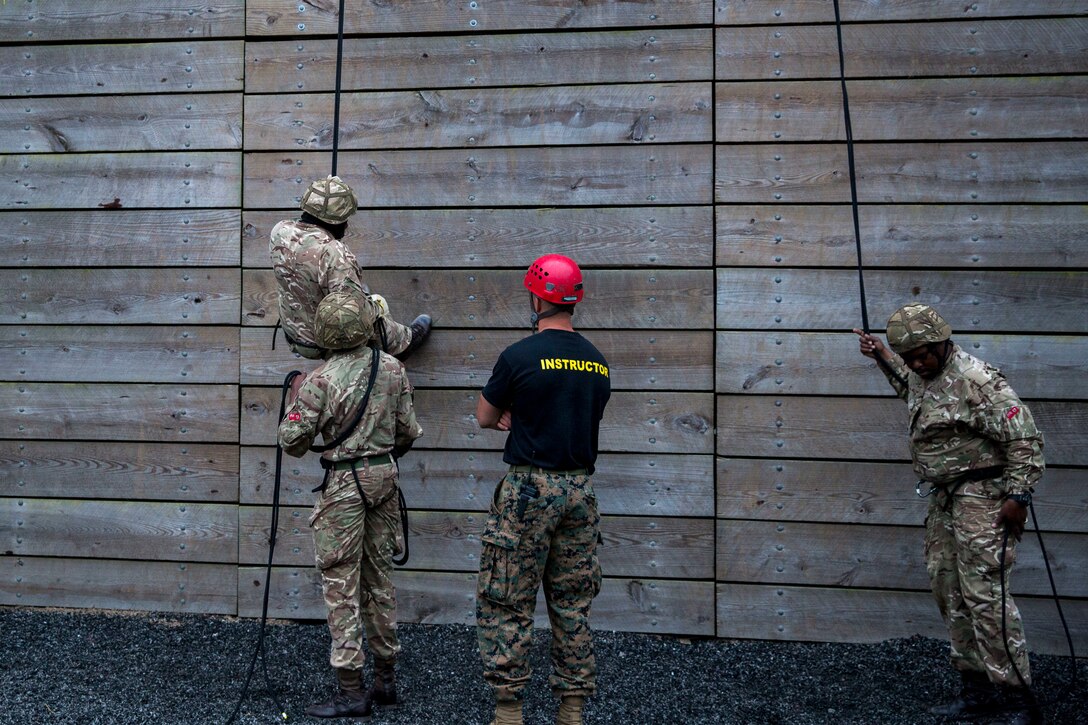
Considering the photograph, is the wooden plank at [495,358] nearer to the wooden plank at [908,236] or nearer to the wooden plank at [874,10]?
the wooden plank at [908,236]

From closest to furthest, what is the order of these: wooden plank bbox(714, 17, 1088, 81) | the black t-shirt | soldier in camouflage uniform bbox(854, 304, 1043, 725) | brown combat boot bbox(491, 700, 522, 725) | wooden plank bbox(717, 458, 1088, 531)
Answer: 1. the black t-shirt
2. brown combat boot bbox(491, 700, 522, 725)
3. soldier in camouflage uniform bbox(854, 304, 1043, 725)
4. wooden plank bbox(714, 17, 1088, 81)
5. wooden plank bbox(717, 458, 1088, 531)

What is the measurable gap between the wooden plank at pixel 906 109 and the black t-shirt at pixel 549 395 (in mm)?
1736

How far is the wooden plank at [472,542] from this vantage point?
17.1 ft

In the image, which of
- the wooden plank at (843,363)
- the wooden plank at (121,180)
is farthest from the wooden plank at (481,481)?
the wooden plank at (121,180)

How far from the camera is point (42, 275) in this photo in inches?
222

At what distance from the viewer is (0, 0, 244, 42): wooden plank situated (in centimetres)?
548

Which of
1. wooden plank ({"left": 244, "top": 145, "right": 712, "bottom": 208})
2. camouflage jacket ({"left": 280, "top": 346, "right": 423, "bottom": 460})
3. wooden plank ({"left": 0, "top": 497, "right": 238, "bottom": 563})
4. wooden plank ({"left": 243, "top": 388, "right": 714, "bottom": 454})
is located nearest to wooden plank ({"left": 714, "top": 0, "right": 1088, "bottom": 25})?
wooden plank ({"left": 244, "top": 145, "right": 712, "bottom": 208})

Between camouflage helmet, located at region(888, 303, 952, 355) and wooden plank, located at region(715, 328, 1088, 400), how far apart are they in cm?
84

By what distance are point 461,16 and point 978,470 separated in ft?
10.6

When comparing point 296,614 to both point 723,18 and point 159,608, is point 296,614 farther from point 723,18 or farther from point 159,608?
point 723,18

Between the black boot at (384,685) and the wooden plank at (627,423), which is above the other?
the wooden plank at (627,423)

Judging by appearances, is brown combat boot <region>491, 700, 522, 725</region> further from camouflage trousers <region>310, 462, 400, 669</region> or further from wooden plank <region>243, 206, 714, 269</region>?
wooden plank <region>243, 206, 714, 269</region>

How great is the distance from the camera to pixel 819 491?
512 cm

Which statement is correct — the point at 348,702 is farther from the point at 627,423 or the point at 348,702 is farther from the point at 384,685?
the point at 627,423
